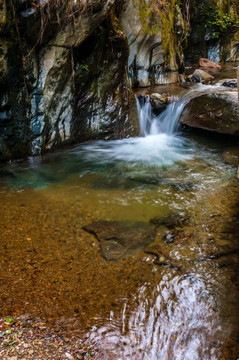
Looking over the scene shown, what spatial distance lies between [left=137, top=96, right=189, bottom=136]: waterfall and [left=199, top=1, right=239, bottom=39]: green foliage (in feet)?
28.8

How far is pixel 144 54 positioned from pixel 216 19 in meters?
7.58

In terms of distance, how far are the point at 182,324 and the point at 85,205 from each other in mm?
2422

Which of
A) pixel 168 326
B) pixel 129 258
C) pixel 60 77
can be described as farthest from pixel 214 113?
pixel 168 326

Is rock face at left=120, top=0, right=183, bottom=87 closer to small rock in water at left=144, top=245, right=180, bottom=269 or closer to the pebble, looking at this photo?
small rock in water at left=144, top=245, right=180, bottom=269

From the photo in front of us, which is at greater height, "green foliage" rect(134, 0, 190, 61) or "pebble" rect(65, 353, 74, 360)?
"green foliage" rect(134, 0, 190, 61)

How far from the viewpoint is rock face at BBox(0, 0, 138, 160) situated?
5.36m

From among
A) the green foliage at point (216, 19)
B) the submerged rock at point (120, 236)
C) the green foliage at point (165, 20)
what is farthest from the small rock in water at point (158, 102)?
the green foliage at point (216, 19)

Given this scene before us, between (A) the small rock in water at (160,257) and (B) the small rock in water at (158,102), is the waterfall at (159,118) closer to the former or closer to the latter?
(B) the small rock in water at (158,102)

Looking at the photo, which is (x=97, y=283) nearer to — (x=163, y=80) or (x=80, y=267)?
(x=80, y=267)

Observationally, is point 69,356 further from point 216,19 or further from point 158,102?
point 216,19

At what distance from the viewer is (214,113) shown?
7.91 meters

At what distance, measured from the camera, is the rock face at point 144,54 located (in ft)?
28.6

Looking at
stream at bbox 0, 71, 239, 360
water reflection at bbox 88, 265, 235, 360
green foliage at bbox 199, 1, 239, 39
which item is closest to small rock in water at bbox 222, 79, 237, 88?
stream at bbox 0, 71, 239, 360

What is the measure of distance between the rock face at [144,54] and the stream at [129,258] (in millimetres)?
4847
